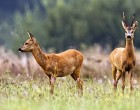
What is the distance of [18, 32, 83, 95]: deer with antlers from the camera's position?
14.7m

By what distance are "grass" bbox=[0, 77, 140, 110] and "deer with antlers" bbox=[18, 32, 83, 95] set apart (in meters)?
0.20

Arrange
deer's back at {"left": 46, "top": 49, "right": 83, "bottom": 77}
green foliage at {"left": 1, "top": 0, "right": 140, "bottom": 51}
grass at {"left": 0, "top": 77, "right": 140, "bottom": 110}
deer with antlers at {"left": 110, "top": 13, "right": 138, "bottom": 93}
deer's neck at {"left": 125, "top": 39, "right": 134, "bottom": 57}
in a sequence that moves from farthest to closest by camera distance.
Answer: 1. green foliage at {"left": 1, "top": 0, "right": 140, "bottom": 51}
2. deer's neck at {"left": 125, "top": 39, "right": 134, "bottom": 57}
3. deer's back at {"left": 46, "top": 49, "right": 83, "bottom": 77}
4. deer with antlers at {"left": 110, "top": 13, "right": 138, "bottom": 93}
5. grass at {"left": 0, "top": 77, "right": 140, "bottom": 110}

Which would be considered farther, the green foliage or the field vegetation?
the green foliage

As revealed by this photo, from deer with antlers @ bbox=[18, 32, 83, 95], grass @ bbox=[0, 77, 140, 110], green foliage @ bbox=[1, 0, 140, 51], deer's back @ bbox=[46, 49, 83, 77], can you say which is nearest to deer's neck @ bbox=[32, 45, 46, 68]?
deer with antlers @ bbox=[18, 32, 83, 95]

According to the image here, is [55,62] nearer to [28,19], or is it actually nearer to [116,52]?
[116,52]

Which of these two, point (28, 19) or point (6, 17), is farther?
point (6, 17)

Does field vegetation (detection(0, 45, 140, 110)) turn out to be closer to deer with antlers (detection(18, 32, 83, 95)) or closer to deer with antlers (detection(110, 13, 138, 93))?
deer with antlers (detection(18, 32, 83, 95))

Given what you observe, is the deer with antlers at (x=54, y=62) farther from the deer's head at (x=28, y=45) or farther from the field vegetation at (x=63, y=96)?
the field vegetation at (x=63, y=96)

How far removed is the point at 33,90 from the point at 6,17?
63684 mm

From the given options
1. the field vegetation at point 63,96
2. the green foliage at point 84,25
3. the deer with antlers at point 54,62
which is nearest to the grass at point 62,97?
the field vegetation at point 63,96

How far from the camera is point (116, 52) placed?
15820 millimetres

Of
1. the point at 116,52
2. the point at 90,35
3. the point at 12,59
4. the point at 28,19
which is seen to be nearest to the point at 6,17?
the point at 28,19

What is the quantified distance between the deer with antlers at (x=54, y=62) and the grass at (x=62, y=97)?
205 millimetres

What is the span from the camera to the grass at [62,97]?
37.0 ft
